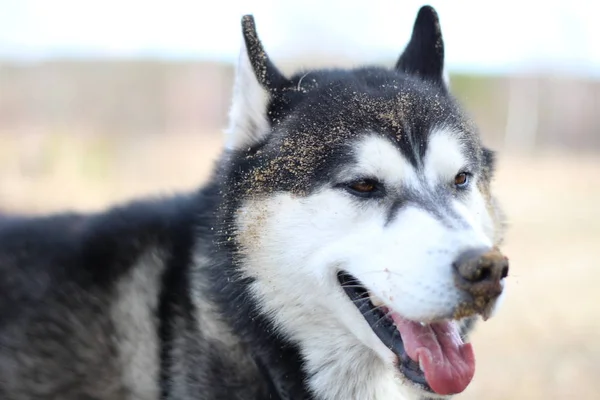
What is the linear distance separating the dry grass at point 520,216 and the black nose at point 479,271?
669 millimetres

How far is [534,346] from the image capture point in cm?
523

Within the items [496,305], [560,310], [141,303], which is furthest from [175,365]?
[560,310]

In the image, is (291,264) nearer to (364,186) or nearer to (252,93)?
(364,186)

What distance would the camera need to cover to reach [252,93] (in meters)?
2.74

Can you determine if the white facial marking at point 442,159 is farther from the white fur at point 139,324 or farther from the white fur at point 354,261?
the white fur at point 139,324

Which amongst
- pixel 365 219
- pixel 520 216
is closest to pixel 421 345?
pixel 365 219

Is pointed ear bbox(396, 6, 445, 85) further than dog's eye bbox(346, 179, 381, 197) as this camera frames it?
Yes

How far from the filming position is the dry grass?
475 cm

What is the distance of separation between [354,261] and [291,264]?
0.94 feet

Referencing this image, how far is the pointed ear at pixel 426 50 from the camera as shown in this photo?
3064mm

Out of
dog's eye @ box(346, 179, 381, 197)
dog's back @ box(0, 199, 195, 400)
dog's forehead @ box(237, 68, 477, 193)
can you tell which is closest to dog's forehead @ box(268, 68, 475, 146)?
dog's forehead @ box(237, 68, 477, 193)

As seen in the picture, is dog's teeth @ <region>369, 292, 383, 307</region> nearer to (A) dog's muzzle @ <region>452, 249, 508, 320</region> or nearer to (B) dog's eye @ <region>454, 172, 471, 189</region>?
(A) dog's muzzle @ <region>452, 249, 508, 320</region>

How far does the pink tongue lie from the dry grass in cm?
49

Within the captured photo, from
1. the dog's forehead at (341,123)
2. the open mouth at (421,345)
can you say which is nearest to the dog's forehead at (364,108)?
the dog's forehead at (341,123)
